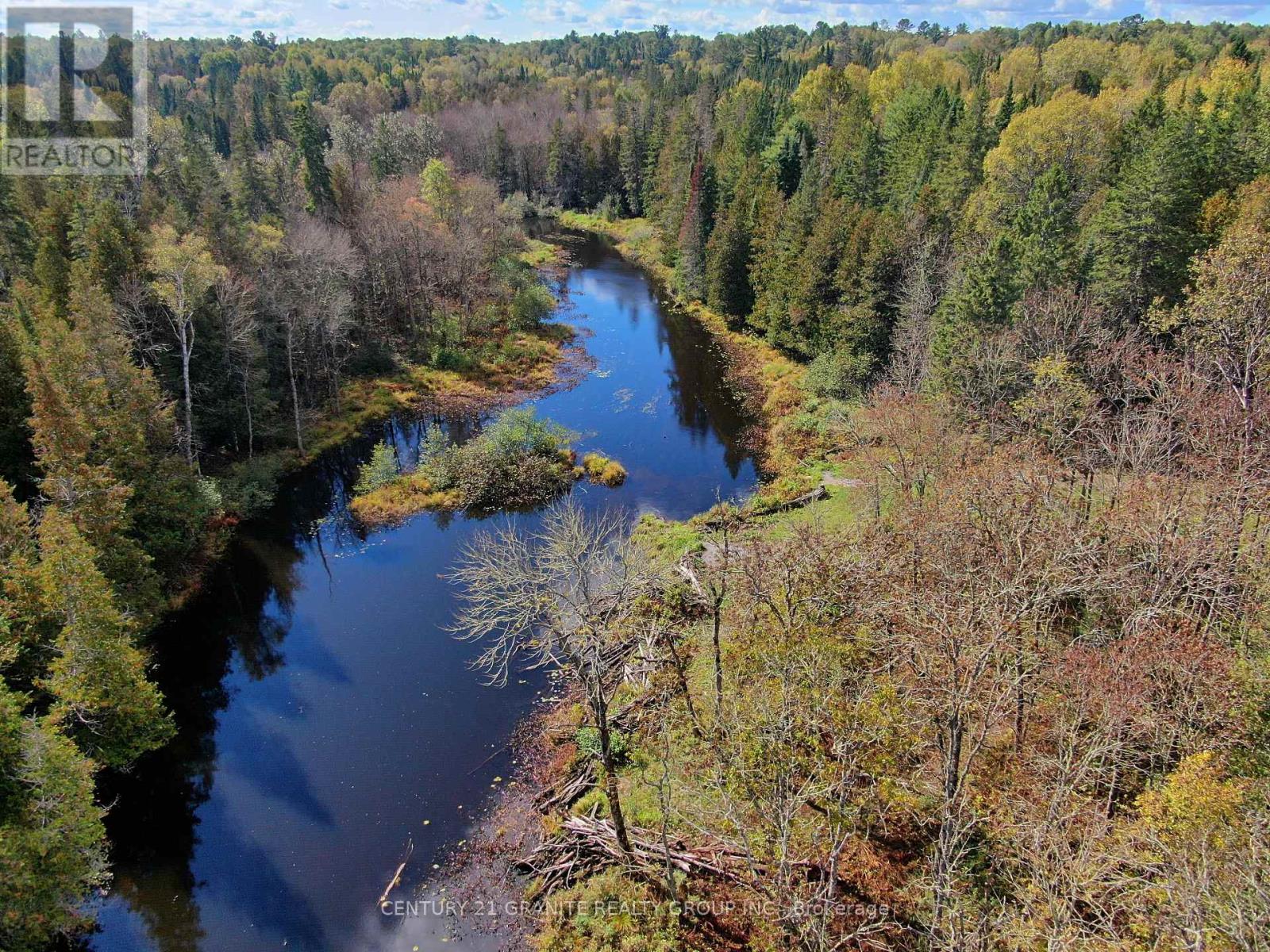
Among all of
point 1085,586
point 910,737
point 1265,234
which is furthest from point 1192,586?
point 1265,234

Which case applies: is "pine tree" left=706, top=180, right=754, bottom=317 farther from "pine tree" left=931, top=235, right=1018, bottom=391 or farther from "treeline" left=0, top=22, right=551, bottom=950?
"pine tree" left=931, top=235, right=1018, bottom=391

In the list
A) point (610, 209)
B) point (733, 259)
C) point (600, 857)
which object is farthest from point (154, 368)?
point (610, 209)

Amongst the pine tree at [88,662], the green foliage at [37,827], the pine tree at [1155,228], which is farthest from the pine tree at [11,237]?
the pine tree at [1155,228]

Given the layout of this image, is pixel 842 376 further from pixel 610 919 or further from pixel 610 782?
pixel 610 919

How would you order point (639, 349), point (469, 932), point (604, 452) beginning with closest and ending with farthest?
point (469, 932)
point (604, 452)
point (639, 349)

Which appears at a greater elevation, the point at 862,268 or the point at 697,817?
the point at 862,268

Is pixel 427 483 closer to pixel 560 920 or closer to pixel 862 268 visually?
pixel 560 920

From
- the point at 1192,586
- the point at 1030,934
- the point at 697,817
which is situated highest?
the point at 1192,586
